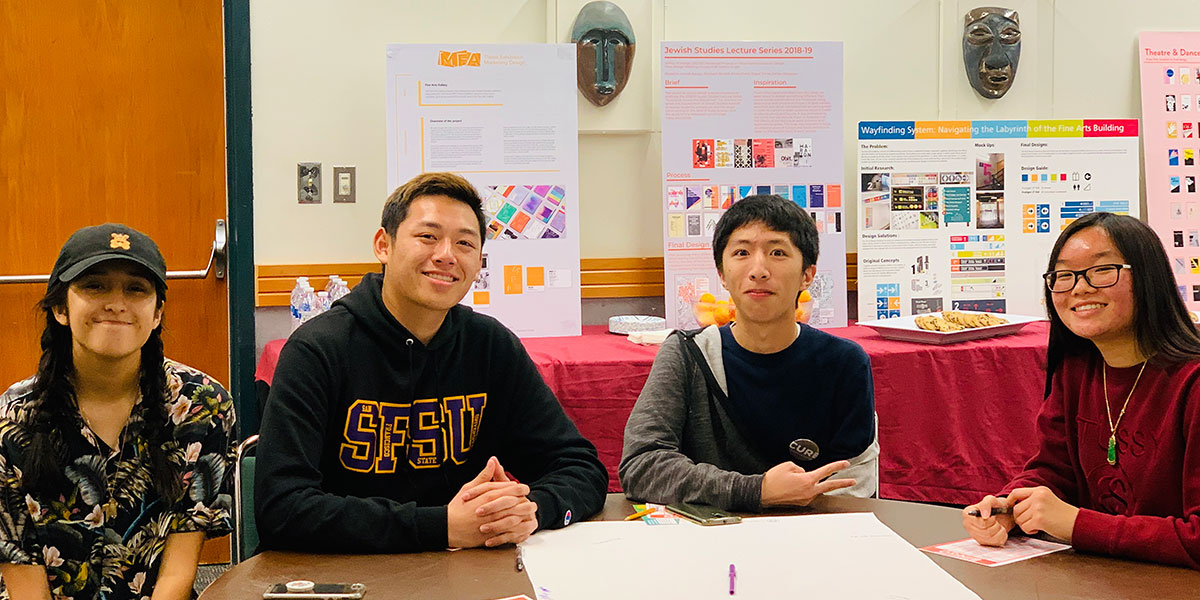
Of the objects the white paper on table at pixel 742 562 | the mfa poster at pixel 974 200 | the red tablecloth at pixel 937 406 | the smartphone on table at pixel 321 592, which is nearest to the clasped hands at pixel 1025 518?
the white paper on table at pixel 742 562

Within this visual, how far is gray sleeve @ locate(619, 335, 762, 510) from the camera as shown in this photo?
1.91 metres

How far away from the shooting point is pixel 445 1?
4176 millimetres

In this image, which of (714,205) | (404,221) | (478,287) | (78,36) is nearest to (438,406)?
(404,221)

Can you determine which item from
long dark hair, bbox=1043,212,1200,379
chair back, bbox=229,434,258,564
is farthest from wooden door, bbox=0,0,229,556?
long dark hair, bbox=1043,212,1200,379

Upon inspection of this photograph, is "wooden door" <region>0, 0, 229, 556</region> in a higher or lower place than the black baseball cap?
→ higher

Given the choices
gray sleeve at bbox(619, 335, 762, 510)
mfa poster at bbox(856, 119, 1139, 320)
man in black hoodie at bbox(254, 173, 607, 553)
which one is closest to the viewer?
man in black hoodie at bbox(254, 173, 607, 553)

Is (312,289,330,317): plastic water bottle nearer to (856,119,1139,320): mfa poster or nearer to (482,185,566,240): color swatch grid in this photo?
(482,185,566,240): color swatch grid

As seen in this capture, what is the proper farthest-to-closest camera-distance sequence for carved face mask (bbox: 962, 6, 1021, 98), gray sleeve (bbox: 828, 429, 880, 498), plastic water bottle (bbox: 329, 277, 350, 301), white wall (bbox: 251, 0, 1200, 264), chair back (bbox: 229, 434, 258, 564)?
carved face mask (bbox: 962, 6, 1021, 98) < white wall (bbox: 251, 0, 1200, 264) < plastic water bottle (bbox: 329, 277, 350, 301) < gray sleeve (bbox: 828, 429, 880, 498) < chair back (bbox: 229, 434, 258, 564)

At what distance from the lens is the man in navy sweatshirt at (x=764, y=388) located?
2191 mm

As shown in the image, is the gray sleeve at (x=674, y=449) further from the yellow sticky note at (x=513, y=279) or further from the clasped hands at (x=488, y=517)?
the yellow sticky note at (x=513, y=279)

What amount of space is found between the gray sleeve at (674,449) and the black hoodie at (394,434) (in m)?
0.11

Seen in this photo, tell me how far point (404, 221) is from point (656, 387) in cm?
61

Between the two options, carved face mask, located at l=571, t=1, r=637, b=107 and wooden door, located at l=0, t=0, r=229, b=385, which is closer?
wooden door, located at l=0, t=0, r=229, b=385

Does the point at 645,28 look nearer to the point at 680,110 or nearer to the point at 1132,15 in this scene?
the point at 680,110
